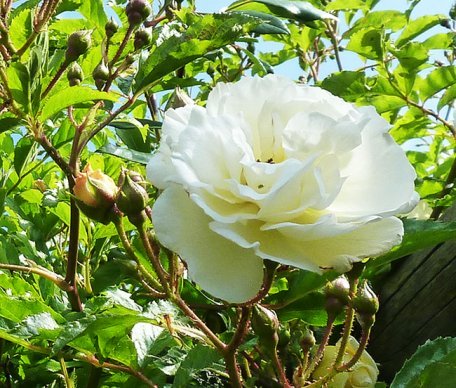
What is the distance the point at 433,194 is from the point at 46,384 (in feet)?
2.91

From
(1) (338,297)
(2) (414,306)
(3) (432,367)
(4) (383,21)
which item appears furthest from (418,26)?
(3) (432,367)

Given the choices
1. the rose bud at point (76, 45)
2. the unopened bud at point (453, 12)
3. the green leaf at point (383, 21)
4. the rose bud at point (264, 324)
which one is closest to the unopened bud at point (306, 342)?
the rose bud at point (264, 324)

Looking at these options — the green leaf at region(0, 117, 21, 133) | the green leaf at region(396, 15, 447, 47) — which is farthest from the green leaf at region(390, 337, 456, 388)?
the green leaf at region(396, 15, 447, 47)

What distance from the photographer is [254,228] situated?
535 mm

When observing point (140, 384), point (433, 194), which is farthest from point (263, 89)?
point (433, 194)

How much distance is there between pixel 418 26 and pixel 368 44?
0.26 meters

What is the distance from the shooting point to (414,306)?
1100 mm

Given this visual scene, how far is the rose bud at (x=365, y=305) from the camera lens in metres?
0.65

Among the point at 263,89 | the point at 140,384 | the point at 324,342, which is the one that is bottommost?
the point at 140,384

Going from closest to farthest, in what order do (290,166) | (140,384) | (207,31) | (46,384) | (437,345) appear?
1. (290,166)
2. (437,345)
3. (207,31)
4. (140,384)
5. (46,384)

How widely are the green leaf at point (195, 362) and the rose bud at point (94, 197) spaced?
0.16 meters

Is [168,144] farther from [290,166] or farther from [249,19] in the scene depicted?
[249,19]

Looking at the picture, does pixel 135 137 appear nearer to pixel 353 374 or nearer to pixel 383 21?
pixel 353 374

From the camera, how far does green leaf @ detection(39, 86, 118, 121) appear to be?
0.79 metres
